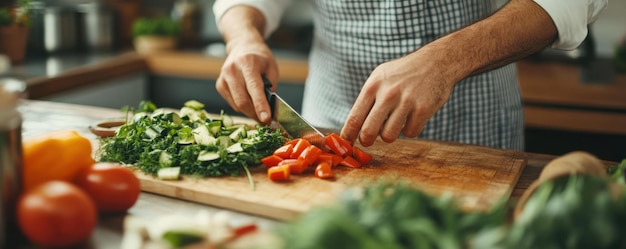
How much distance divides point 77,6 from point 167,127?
256 centimetres

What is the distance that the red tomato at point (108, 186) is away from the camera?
47.1 inches

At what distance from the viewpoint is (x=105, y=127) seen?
1.84 m

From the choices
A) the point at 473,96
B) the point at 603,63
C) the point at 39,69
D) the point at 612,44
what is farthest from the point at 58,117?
the point at 612,44

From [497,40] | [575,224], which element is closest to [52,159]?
[575,224]

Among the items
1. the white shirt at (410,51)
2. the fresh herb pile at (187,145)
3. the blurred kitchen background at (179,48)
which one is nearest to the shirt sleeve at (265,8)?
the white shirt at (410,51)

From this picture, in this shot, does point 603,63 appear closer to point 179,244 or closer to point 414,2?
point 414,2

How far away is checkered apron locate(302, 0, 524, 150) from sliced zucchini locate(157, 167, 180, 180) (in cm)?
85

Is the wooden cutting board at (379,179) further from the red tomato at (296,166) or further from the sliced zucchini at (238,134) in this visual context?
the sliced zucchini at (238,134)

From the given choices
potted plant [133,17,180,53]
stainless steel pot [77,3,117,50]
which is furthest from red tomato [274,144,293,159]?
stainless steel pot [77,3,117,50]

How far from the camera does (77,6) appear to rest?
387cm

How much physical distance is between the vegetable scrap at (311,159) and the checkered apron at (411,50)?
53cm

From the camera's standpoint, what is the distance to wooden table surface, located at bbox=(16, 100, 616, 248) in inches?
46.4

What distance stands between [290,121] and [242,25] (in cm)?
48

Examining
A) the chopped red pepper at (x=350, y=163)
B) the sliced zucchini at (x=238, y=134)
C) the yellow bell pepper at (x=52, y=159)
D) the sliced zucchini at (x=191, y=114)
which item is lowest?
the sliced zucchini at (x=191, y=114)
